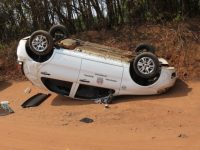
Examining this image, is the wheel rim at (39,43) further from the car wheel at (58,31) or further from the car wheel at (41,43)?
the car wheel at (58,31)

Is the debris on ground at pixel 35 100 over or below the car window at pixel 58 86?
below

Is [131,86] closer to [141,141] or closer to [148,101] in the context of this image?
[148,101]

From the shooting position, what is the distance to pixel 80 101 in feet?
42.8

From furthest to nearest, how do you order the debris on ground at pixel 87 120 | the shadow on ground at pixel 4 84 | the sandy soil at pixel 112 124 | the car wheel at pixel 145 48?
1. the shadow on ground at pixel 4 84
2. the car wheel at pixel 145 48
3. the debris on ground at pixel 87 120
4. the sandy soil at pixel 112 124

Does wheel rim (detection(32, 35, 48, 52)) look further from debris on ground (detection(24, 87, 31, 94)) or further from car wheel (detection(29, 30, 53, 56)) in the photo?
debris on ground (detection(24, 87, 31, 94))

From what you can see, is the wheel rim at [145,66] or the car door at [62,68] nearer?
the wheel rim at [145,66]

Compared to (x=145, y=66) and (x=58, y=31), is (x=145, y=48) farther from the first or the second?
(x=58, y=31)

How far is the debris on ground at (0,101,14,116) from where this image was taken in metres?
12.9

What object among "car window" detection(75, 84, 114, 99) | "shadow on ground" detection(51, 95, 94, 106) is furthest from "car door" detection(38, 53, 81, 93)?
"shadow on ground" detection(51, 95, 94, 106)

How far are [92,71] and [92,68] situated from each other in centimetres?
7

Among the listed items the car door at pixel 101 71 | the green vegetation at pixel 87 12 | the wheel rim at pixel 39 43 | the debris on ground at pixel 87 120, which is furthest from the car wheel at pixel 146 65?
the green vegetation at pixel 87 12

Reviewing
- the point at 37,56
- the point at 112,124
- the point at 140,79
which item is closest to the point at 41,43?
the point at 37,56

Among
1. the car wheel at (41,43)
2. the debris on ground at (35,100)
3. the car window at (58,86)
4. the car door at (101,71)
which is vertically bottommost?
the debris on ground at (35,100)

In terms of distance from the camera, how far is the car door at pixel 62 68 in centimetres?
1255
